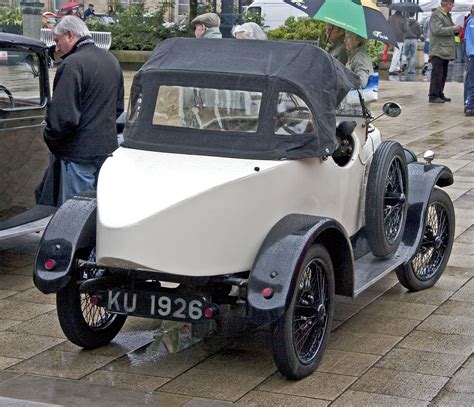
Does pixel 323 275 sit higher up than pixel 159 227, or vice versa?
pixel 159 227

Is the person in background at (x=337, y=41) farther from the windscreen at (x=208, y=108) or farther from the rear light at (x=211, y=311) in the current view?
the rear light at (x=211, y=311)

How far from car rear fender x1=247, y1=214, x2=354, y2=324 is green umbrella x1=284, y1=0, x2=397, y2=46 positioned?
2586mm

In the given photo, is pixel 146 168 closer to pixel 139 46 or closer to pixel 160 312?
pixel 160 312

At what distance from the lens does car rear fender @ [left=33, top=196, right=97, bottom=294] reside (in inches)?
236

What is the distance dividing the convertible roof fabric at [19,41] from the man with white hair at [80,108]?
37cm

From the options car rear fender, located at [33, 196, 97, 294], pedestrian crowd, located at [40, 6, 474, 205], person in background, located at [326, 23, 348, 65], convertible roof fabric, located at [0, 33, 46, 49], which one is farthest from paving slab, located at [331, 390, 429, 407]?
person in background, located at [326, 23, 348, 65]

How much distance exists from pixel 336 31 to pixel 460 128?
27.0 ft

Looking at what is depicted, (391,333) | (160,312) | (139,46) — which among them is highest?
(160,312)

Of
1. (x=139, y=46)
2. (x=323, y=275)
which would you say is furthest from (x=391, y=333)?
(x=139, y=46)

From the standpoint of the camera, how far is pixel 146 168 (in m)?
6.00

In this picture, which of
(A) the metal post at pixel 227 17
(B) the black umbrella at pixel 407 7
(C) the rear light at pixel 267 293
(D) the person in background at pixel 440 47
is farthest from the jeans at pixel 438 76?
(C) the rear light at pixel 267 293

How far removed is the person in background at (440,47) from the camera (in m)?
20.1

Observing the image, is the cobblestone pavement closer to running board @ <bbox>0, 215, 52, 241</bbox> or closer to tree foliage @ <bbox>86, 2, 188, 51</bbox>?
running board @ <bbox>0, 215, 52, 241</bbox>

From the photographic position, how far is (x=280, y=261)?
5684 millimetres
